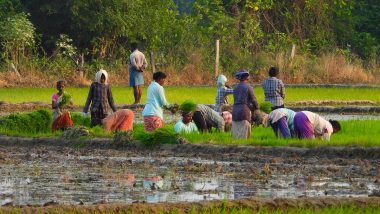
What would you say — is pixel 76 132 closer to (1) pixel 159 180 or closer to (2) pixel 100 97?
(2) pixel 100 97

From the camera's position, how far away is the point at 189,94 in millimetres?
30031

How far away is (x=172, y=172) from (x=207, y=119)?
4502mm

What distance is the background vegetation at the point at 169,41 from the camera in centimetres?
3547

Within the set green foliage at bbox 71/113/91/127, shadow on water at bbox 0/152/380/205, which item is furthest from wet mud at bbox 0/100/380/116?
shadow on water at bbox 0/152/380/205

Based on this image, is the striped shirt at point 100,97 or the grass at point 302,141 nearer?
the grass at point 302,141

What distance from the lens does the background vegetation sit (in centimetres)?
3547

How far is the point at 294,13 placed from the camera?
4409cm

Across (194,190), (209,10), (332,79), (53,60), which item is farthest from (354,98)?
(194,190)

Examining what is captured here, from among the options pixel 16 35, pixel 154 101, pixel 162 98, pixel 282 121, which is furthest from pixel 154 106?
pixel 16 35

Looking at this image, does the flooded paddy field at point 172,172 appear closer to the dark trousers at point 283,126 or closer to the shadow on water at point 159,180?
the shadow on water at point 159,180

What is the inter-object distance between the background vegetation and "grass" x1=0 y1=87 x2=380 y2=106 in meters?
2.66

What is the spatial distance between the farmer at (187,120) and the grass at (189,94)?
9.17 meters

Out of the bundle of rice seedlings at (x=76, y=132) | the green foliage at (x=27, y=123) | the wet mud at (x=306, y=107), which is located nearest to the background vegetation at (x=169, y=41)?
the wet mud at (x=306, y=107)

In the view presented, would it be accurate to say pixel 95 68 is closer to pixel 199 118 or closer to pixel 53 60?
pixel 53 60
